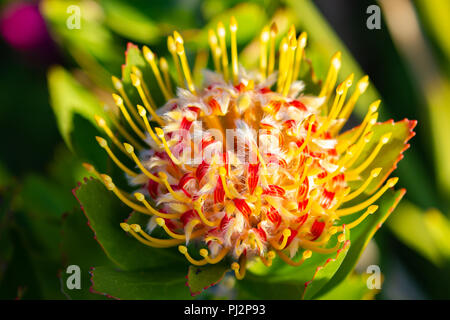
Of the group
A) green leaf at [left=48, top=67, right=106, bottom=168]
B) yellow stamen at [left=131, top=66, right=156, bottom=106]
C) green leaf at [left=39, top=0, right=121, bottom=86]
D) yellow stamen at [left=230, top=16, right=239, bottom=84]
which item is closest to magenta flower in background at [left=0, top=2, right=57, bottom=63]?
green leaf at [left=39, top=0, right=121, bottom=86]

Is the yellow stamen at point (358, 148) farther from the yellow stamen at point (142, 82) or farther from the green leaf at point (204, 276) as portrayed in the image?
the yellow stamen at point (142, 82)

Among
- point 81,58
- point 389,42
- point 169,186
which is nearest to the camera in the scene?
point 169,186

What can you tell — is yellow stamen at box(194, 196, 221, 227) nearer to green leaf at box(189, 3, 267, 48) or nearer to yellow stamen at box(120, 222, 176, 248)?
yellow stamen at box(120, 222, 176, 248)

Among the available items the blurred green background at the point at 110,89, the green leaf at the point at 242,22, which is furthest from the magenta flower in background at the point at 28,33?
the green leaf at the point at 242,22

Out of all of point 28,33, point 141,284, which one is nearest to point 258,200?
point 141,284

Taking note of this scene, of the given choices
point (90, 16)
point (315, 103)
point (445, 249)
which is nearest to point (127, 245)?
point (315, 103)

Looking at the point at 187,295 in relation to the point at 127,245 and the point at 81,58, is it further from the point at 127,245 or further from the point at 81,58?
the point at 81,58
